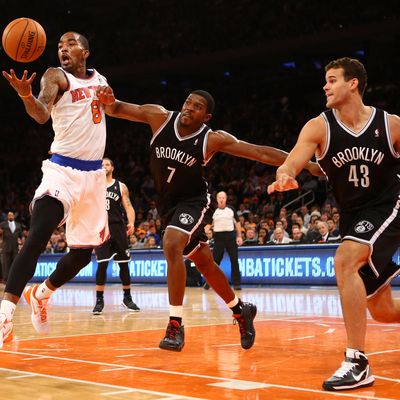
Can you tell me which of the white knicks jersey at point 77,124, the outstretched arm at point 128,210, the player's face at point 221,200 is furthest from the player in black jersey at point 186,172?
the player's face at point 221,200

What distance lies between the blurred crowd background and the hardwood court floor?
8.92 m

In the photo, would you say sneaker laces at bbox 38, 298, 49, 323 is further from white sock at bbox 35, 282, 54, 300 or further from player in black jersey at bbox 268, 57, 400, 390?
player in black jersey at bbox 268, 57, 400, 390

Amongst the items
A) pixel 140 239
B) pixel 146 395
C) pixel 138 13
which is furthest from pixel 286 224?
pixel 138 13

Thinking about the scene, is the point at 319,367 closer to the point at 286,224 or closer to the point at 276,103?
the point at 286,224

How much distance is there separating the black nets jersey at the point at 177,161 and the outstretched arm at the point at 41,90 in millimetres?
1064

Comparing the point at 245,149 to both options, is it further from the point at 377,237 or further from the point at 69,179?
the point at 377,237

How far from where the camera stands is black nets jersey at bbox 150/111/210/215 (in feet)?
21.1

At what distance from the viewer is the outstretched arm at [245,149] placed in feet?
20.6

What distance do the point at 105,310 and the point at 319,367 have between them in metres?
6.05

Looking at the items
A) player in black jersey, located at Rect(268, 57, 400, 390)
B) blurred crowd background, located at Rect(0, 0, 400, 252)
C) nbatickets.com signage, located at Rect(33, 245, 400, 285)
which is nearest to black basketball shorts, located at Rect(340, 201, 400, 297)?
player in black jersey, located at Rect(268, 57, 400, 390)

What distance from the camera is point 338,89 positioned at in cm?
505

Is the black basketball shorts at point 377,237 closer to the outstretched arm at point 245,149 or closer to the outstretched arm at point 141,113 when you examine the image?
the outstretched arm at point 245,149

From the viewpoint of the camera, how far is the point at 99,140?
6.03 metres

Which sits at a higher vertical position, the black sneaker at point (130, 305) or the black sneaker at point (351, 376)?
the black sneaker at point (130, 305)
